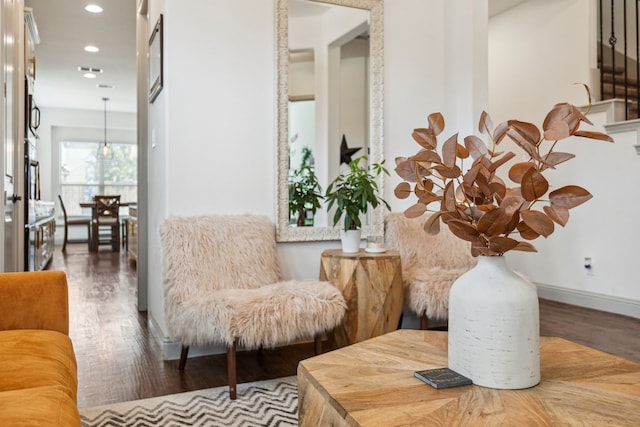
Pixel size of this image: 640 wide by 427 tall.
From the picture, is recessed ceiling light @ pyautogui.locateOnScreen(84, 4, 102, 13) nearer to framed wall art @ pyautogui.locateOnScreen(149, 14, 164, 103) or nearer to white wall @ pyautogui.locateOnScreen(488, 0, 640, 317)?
framed wall art @ pyautogui.locateOnScreen(149, 14, 164, 103)

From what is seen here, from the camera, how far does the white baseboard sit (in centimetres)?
380

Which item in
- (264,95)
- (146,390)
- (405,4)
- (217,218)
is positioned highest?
(405,4)

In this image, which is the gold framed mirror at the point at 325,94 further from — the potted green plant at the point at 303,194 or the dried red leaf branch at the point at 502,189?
the dried red leaf branch at the point at 502,189

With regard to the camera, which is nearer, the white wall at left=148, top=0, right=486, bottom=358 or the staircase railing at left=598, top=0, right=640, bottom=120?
the white wall at left=148, top=0, right=486, bottom=358

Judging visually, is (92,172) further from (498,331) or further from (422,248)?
(498,331)

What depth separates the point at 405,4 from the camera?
11.3 feet

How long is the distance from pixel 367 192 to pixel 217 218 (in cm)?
86

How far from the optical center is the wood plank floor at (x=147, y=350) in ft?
7.73

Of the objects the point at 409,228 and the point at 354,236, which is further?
the point at 409,228

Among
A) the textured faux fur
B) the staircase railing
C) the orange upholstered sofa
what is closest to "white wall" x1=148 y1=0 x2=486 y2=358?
the textured faux fur

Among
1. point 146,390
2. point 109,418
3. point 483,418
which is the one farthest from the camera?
point 146,390

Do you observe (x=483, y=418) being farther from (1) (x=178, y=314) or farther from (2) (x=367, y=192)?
(2) (x=367, y=192)

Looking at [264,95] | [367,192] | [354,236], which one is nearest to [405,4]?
[264,95]

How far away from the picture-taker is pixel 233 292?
2.42 metres
